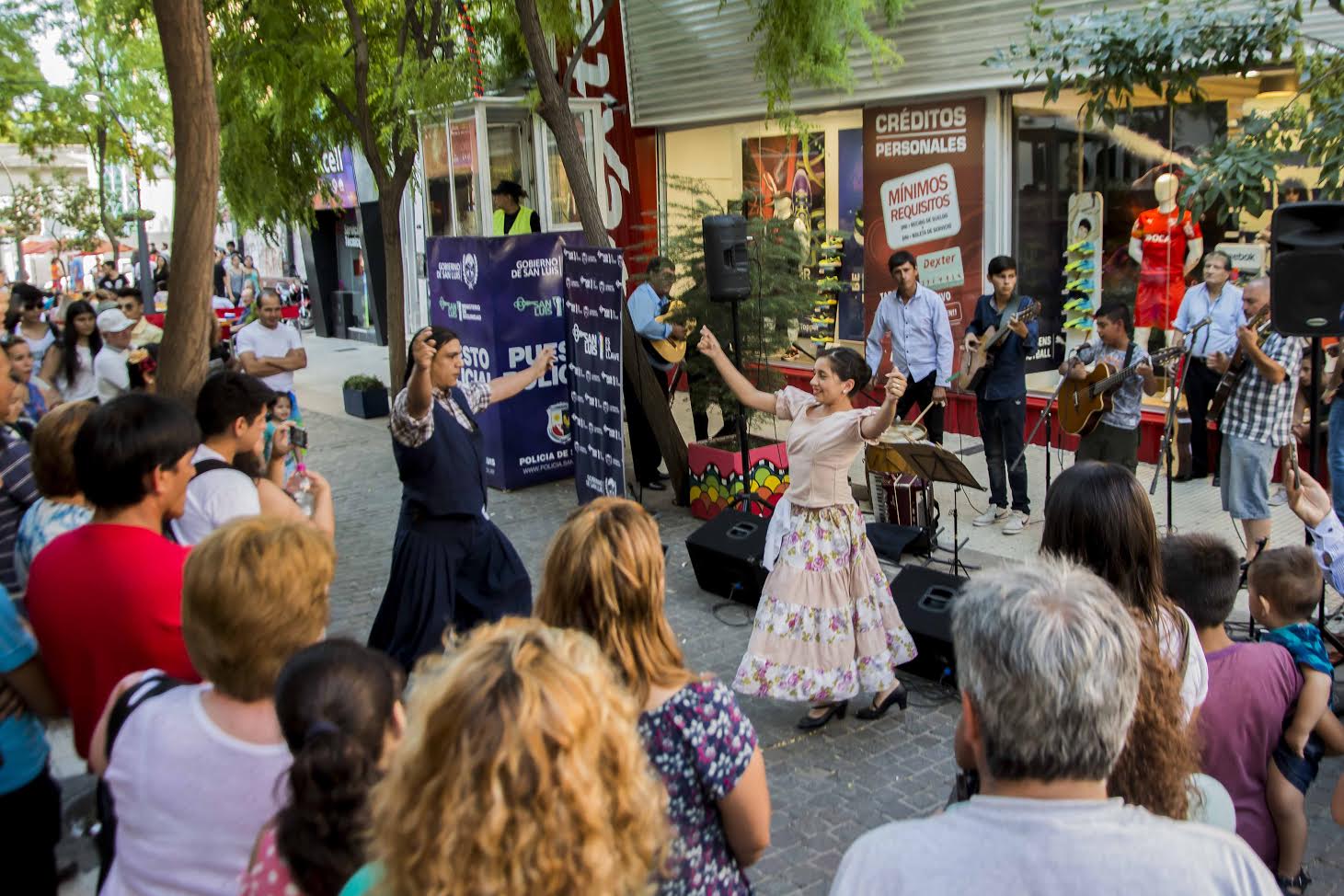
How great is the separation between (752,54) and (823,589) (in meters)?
9.27

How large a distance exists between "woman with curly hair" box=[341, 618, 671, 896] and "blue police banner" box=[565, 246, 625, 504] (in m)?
6.98

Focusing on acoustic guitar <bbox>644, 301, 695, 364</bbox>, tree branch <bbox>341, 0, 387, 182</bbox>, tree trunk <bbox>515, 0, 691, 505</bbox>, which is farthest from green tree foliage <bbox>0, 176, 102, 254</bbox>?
acoustic guitar <bbox>644, 301, 695, 364</bbox>

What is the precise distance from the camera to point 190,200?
614 cm

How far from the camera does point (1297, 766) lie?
3674 millimetres

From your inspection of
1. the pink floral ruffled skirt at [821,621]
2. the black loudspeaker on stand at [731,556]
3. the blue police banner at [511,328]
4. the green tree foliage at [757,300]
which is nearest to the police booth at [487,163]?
the blue police banner at [511,328]

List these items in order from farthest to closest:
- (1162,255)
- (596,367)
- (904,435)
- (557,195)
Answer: (557,195) < (1162,255) < (596,367) < (904,435)

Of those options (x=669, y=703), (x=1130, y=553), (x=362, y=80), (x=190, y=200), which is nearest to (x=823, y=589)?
(x=1130, y=553)

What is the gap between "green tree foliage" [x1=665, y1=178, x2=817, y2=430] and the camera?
→ 32.8 feet

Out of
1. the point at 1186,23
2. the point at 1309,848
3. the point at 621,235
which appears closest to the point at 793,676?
the point at 1309,848

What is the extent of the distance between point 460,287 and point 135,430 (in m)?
7.58

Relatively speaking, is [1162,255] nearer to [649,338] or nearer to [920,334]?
[920,334]

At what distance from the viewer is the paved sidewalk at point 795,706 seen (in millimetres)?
4770

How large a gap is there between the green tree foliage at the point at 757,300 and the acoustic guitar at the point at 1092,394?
2479 millimetres

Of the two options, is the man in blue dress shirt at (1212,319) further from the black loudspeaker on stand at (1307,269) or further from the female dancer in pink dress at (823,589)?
the female dancer in pink dress at (823,589)
